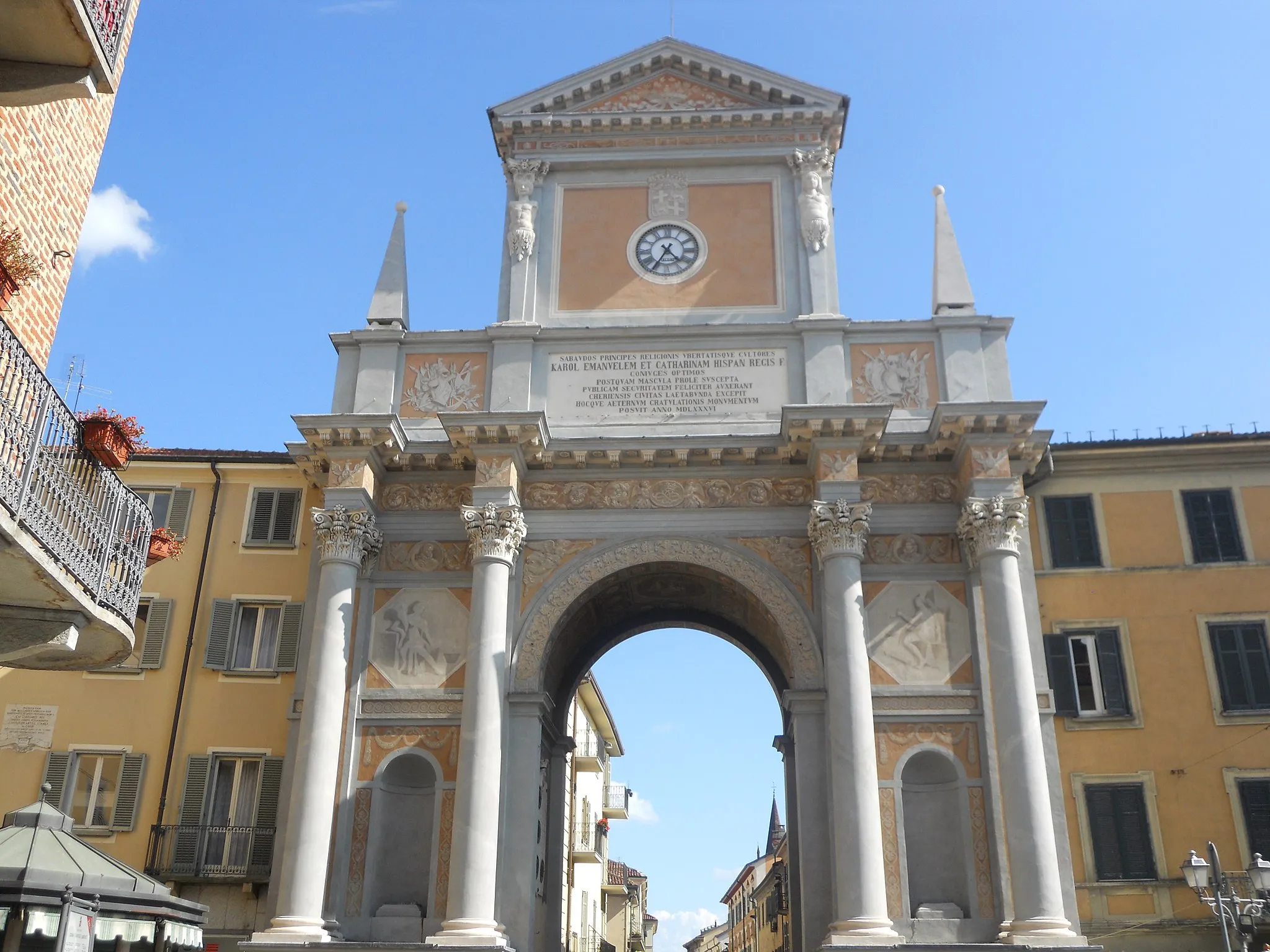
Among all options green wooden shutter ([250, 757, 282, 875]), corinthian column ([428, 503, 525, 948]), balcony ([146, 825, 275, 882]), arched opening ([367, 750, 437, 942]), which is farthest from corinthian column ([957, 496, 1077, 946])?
balcony ([146, 825, 275, 882])

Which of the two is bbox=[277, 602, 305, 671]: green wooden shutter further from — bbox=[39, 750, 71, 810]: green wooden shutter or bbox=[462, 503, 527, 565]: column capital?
bbox=[462, 503, 527, 565]: column capital

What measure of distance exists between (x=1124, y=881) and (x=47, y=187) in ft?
60.4

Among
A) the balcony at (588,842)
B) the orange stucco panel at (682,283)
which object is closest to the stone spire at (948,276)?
the orange stucco panel at (682,283)

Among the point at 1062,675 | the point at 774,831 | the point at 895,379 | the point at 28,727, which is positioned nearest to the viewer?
the point at 1062,675

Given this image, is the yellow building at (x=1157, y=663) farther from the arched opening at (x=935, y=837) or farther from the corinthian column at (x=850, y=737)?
the corinthian column at (x=850, y=737)

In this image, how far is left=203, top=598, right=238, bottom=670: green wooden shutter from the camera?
867 inches

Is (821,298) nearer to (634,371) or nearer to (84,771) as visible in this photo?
(634,371)

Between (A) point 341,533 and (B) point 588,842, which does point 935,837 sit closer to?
→ (A) point 341,533

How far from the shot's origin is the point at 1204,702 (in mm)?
20734

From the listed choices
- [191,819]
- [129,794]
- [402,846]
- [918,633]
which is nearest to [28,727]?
[129,794]

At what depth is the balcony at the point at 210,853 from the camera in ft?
66.9

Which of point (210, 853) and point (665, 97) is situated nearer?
point (210, 853)

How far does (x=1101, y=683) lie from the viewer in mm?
21094

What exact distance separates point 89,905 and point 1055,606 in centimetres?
1636
